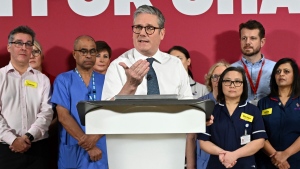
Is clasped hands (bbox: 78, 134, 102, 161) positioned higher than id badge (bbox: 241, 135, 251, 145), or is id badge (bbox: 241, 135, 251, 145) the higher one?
id badge (bbox: 241, 135, 251, 145)

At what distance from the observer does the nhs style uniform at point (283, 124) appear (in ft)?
12.5

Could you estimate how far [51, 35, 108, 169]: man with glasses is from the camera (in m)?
3.77

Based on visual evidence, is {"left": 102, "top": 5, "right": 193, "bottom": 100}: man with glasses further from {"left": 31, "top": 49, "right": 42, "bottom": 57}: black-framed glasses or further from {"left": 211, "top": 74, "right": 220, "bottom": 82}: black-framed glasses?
{"left": 31, "top": 49, "right": 42, "bottom": 57}: black-framed glasses

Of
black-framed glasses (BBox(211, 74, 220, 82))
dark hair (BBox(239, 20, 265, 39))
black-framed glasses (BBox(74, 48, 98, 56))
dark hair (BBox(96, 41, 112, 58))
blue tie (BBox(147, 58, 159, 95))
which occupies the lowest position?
black-framed glasses (BBox(211, 74, 220, 82))

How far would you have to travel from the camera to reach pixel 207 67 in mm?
4789

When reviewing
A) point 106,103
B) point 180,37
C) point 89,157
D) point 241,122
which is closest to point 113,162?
point 106,103

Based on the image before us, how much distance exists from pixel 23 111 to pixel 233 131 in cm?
159

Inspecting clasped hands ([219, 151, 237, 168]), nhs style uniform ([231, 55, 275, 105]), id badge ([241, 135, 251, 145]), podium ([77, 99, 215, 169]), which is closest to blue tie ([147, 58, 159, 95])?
podium ([77, 99, 215, 169])

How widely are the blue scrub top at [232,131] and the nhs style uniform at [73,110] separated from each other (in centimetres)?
89

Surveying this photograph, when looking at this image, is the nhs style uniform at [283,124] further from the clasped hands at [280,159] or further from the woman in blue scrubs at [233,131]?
the woman in blue scrubs at [233,131]

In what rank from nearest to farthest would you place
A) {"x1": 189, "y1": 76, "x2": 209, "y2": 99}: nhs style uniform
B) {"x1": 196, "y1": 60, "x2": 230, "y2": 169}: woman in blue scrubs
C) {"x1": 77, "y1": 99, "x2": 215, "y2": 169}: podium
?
{"x1": 77, "y1": 99, "x2": 215, "y2": 169}: podium
{"x1": 196, "y1": 60, "x2": 230, "y2": 169}: woman in blue scrubs
{"x1": 189, "y1": 76, "x2": 209, "y2": 99}: nhs style uniform

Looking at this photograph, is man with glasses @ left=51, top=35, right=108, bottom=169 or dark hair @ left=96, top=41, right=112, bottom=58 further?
dark hair @ left=96, top=41, right=112, bottom=58

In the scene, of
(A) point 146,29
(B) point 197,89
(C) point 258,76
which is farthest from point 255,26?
(A) point 146,29

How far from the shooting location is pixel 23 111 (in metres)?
3.81
